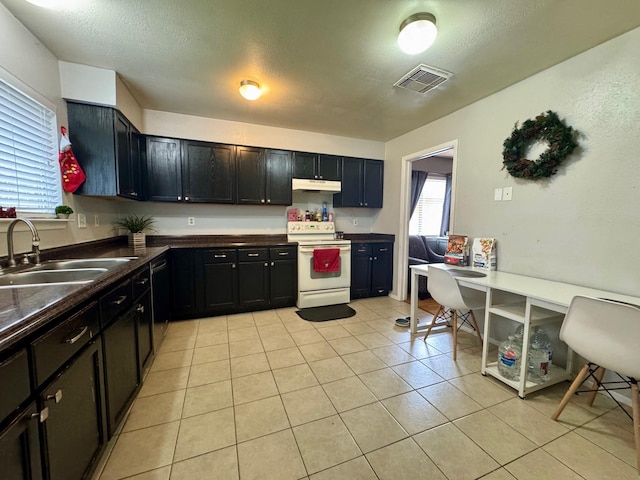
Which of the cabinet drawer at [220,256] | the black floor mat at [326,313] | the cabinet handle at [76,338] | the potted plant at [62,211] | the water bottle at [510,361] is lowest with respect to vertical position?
the black floor mat at [326,313]

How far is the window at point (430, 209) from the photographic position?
547 cm

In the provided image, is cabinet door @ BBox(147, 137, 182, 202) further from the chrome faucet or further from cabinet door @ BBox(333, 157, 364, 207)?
cabinet door @ BBox(333, 157, 364, 207)

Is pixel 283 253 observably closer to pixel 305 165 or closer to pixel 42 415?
pixel 305 165

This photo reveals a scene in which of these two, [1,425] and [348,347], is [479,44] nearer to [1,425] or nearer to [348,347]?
[348,347]

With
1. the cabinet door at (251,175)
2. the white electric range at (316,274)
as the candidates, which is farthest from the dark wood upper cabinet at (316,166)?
the white electric range at (316,274)

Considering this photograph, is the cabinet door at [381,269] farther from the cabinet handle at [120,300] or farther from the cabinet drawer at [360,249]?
the cabinet handle at [120,300]

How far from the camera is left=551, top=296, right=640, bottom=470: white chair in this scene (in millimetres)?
1280

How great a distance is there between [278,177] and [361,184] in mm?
1310

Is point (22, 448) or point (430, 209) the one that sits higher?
point (430, 209)

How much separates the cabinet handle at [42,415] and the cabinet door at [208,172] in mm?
2644

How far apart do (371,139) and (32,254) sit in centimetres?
397

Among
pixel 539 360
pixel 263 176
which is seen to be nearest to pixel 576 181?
pixel 539 360

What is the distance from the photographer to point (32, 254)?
5.37 feet

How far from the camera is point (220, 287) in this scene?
3137 millimetres
